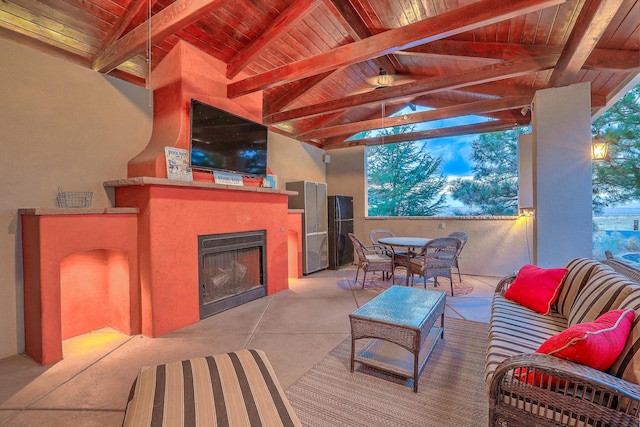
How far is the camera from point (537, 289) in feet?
8.33

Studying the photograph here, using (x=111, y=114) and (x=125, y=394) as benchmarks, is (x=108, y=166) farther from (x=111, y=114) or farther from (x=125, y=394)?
(x=125, y=394)

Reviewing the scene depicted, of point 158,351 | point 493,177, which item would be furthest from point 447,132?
point 158,351

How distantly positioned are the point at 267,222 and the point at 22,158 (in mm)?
2755

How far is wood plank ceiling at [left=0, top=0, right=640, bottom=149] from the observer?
2.61 meters

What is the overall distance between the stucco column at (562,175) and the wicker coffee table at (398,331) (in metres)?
1.96

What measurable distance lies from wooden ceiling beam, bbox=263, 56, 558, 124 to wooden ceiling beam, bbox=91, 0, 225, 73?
8.16ft

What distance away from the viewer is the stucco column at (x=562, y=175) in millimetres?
3424

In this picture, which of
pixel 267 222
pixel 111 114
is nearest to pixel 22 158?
pixel 111 114

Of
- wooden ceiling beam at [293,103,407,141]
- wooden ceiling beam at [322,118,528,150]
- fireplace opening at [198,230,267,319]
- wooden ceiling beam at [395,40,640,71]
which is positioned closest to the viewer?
wooden ceiling beam at [395,40,640,71]

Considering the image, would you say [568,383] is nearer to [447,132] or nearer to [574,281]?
[574,281]

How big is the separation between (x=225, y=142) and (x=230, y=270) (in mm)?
1751

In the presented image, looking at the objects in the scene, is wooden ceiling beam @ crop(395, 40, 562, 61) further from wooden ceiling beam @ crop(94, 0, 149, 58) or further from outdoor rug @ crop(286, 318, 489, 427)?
outdoor rug @ crop(286, 318, 489, 427)

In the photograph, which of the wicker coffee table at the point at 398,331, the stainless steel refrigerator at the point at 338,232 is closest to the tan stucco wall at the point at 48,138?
the wicker coffee table at the point at 398,331

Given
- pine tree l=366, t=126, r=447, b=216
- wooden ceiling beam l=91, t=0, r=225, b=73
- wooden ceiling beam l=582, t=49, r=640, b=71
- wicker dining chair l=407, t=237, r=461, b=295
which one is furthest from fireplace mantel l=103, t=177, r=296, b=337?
pine tree l=366, t=126, r=447, b=216
